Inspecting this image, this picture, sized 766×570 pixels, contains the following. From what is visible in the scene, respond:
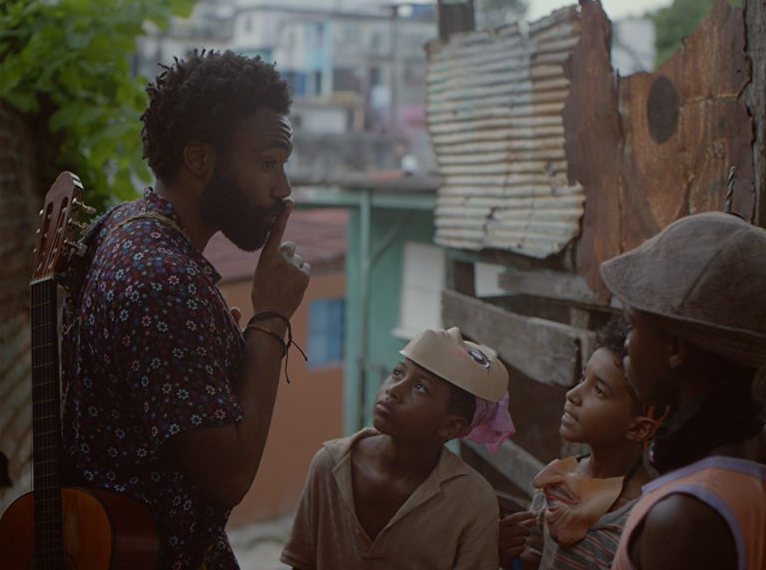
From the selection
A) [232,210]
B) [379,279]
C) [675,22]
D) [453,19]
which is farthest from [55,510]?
[675,22]

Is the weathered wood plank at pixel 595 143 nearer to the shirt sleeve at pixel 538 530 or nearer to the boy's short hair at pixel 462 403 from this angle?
the boy's short hair at pixel 462 403

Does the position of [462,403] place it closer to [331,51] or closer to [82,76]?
[82,76]


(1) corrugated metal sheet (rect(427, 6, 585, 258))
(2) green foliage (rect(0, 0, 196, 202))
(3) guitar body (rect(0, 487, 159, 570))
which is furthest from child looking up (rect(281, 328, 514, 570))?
(2) green foliage (rect(0, 0, 196, 202))

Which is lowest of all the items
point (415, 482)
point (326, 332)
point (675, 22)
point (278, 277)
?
point (326, 332)

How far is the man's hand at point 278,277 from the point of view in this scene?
245 cm

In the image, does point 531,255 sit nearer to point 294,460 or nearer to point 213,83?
point 213,83

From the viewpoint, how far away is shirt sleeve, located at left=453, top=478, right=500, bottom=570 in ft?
8.73

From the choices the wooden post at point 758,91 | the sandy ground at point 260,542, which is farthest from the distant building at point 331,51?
the wooden post at point 758,91

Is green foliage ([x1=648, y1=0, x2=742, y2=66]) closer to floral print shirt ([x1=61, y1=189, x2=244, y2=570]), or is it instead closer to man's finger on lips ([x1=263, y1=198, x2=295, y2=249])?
man's finger on lips ([x1=263, y1=198, x2=295, y2=249])

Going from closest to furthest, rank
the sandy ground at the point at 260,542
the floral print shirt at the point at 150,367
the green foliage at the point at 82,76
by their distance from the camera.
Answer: the floral print shirt at the point at 150,367 → the green foliage at the point at 82,76 → the sandy ground at the point at 260,542

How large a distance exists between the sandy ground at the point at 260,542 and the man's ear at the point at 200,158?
9.46m

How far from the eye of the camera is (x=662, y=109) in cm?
353

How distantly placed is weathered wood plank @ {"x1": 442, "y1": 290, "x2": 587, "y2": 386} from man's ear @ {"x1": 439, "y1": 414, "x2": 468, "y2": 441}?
121cm

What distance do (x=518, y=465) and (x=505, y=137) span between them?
1465 millimetres
